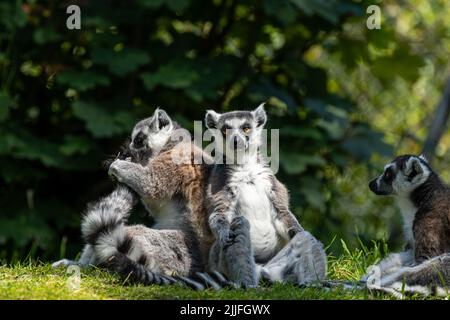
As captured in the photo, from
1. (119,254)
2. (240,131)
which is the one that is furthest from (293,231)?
(119,254)

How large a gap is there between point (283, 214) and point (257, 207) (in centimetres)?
21

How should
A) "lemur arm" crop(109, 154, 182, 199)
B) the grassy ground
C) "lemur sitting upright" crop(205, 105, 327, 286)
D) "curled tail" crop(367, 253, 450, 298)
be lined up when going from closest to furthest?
the grassy ground → "curled tail" crop(367, 253, 450, 298) → "lemur sitting upright" crop(205, 105, 327, 286) → "lemur arm" crop(109, 154, 182, 199)

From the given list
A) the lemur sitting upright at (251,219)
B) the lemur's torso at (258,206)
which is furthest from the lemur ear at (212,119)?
the lemur's torso at (258,206)

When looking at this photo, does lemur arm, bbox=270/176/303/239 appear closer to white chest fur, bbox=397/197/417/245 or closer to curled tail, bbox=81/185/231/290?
curled tail, bbox=81/185/231/290

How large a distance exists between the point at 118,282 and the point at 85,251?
2.84ft

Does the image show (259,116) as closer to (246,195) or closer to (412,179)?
(246,195)

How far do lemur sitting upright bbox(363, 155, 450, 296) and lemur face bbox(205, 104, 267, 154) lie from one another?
3.35 feet

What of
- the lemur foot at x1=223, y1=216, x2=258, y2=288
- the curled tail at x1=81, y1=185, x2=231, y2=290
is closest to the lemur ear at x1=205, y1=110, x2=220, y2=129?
the lemur foot at x1=223, y1=216, x2=258, y2=288

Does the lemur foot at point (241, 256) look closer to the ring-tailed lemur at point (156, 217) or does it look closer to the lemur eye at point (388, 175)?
the ring-tailed lemur at point (156, 217)

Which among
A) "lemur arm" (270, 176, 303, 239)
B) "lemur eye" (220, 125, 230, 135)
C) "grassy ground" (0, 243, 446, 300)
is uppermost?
"lemur eye" (220, 125, 230, 135)

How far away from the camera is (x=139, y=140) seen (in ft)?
22.6

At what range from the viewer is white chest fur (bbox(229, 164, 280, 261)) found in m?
6.23

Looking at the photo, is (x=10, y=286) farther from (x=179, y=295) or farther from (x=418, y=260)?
(x=418, y=260)

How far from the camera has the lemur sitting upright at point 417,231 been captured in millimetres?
5613
